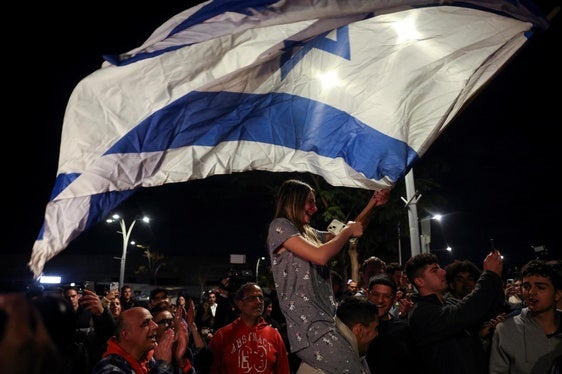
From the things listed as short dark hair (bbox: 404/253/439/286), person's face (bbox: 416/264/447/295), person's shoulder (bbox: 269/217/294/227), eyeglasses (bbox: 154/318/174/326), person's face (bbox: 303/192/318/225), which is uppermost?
person's face (bbox: 303/192/318/225)

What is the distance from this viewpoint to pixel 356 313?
154 inches

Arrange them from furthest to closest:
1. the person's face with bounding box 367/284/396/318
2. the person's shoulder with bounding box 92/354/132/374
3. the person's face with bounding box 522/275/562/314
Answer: the person's face with bounding box 367/284/396/318 < the person's face with bounding box 522/275/562/314 < the person's shoulder with bounding box 92/354/132/374

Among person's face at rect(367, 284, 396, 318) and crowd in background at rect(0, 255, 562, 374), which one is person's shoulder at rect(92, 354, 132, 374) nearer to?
crowd in background at rect(0, 255, 562, 374)

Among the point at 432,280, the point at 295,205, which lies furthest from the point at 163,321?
the point at 432,280

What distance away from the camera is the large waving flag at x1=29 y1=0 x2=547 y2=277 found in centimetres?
408

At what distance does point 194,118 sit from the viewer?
4441mm

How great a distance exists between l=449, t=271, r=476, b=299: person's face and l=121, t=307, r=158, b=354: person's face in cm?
341

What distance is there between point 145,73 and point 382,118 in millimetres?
1965

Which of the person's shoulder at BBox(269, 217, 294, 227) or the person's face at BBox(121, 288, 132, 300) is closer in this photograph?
the person's shoulder at BBox(269, 217, 294, 227)

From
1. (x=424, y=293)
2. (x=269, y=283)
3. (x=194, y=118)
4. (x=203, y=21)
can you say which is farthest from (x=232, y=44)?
(x=269, y=283)

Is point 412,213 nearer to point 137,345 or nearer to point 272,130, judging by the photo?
point 272,130

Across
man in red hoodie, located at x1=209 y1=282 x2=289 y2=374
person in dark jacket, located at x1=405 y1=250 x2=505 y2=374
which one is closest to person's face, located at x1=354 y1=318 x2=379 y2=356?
person in dark jacket, located at x1=405 y1=250 x2=505 y2=374

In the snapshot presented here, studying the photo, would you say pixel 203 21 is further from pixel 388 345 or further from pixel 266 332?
pixel 266 332

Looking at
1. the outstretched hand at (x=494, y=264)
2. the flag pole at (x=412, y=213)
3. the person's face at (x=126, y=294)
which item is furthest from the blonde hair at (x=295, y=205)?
the person's face at (x=126, y=294)
